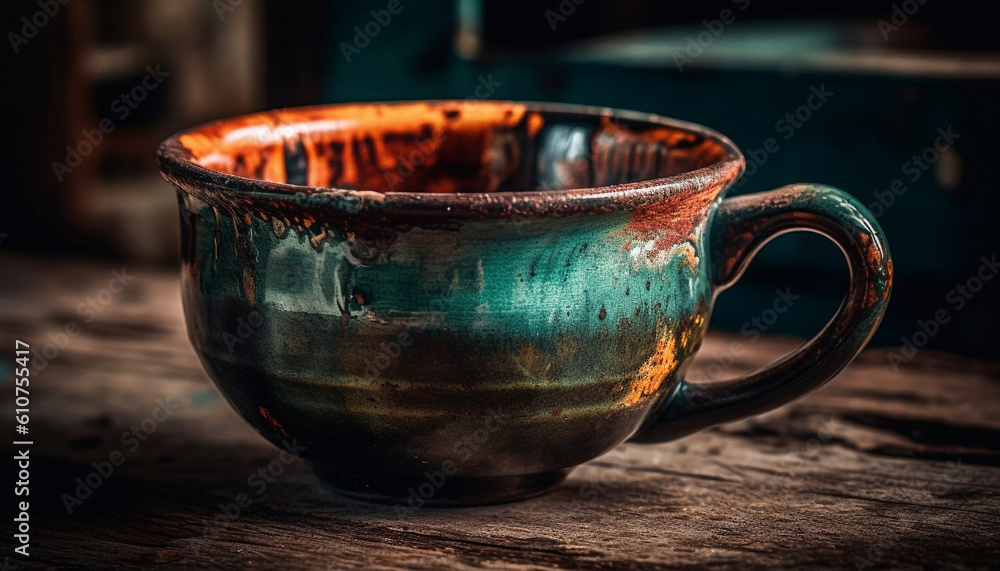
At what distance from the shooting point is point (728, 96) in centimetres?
117

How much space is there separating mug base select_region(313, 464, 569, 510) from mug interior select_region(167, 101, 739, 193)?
258 mm

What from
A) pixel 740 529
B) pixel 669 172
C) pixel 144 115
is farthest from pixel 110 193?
pixel 740 529

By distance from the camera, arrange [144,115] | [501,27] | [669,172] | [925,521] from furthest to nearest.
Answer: [144,115] → [501,27] → [669,172] → [925,521]

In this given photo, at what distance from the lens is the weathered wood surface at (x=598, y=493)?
65cm

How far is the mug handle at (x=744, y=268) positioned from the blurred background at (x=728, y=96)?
0.49 meters

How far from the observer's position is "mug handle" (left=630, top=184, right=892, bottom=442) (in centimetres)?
69

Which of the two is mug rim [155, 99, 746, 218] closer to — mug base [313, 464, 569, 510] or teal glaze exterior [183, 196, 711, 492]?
teal glaze exterior [183, 196, 711, 492]

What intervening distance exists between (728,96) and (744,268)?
1.65ft

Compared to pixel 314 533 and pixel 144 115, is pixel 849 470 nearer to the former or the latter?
pixel 314 533

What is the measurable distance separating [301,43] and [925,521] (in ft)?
3.03

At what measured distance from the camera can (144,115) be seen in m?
2.74

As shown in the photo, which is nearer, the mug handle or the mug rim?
the mug rim

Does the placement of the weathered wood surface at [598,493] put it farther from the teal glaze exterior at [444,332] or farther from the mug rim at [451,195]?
the mug rim at [451,195]

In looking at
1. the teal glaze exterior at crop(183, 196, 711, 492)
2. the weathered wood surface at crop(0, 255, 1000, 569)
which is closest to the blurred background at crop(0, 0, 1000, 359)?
the weathered wood surface at crop(0, 255, 1000, 569)
